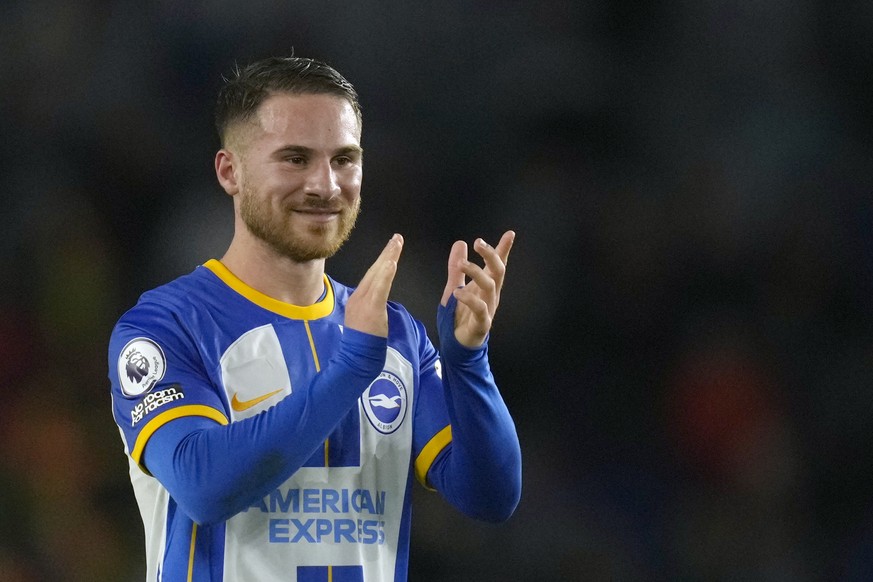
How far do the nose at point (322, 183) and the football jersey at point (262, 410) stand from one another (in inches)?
11.2

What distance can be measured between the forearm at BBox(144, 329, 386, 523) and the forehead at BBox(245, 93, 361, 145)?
54 centimetres

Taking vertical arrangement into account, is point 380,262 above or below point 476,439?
above

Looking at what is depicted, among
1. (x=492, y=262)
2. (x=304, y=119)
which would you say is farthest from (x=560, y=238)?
(x=492, y=262)

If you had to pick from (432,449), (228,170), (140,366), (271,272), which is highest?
(228,170)

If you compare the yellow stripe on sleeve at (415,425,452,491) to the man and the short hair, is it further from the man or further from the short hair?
the short hair

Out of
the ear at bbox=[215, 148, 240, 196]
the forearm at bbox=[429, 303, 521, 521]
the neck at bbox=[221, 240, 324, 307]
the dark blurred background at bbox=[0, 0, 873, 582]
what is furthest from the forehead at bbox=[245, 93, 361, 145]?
the dark blurred background at bbox=[0, 0, 873, 582]

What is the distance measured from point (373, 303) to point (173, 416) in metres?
0.46

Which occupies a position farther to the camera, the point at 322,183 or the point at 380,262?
the point at 322,183

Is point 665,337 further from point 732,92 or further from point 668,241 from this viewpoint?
point 732,92

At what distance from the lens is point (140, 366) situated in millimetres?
2412

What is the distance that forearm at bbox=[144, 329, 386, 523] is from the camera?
2172mm

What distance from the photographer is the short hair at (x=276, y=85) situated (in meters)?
2.62

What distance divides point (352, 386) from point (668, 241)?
3461 millimetres

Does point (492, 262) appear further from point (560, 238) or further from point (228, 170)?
point (560, 238)
